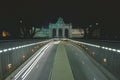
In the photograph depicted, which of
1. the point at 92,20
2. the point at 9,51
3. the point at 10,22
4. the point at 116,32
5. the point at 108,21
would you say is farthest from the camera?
the point at 92,20

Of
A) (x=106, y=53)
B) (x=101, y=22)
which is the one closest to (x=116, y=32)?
(x=101, y=22)

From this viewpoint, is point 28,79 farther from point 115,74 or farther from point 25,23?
point 25,23

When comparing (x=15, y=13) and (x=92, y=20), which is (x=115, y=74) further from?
(x=92, y=20)

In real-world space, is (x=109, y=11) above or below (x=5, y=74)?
above

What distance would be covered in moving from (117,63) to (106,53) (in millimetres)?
4584

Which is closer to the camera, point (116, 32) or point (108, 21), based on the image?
point (116, 32)

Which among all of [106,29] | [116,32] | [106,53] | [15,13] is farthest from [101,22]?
[106,53]

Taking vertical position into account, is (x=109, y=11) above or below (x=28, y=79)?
above

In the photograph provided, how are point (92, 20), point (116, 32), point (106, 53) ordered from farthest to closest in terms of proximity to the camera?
point (92, 20) < point (116, 32) < point (106, 53)

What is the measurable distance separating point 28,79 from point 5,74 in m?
2.00

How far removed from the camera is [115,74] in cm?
1831

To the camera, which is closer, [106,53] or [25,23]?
[106,53]

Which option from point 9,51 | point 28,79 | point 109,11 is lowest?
point 28,79

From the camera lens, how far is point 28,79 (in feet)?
57.3
